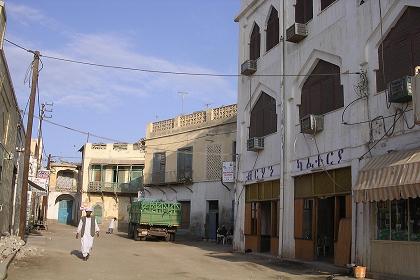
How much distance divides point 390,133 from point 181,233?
2684 cm

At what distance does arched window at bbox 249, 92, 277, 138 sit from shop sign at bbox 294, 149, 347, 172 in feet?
9.98

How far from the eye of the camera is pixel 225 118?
115ft

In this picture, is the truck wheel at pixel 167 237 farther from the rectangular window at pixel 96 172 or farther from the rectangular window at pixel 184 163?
the rectangular window at pixel 96 172

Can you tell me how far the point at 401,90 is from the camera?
12922 millimetres

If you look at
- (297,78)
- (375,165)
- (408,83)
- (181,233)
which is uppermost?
(297,78)

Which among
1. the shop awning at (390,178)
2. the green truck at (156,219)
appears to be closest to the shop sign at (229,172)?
the green truck at (156,219)

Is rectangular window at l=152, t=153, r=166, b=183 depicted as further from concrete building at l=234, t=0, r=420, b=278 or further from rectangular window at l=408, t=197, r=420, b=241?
rectangular window at l=408, t=197, r=420, b=241

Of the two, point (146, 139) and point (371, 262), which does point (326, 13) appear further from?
point (146, 139)

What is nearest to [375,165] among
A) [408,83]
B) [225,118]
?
[408,83]

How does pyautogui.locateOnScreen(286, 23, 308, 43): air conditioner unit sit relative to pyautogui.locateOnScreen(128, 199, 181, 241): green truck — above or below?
above

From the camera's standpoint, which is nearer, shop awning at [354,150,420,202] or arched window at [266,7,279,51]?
shop awning at [354,150,420,202]

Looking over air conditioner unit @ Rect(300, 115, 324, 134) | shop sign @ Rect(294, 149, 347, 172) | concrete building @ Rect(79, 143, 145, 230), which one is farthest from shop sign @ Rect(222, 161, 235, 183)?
concrete building @ Rect(79, 143, 145, 230)

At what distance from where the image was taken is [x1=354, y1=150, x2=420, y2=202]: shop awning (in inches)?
470

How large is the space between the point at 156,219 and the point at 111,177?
23393 mm
